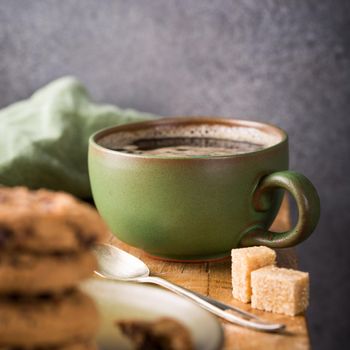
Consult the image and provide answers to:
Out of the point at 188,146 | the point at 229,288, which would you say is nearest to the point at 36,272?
the point at 229,288

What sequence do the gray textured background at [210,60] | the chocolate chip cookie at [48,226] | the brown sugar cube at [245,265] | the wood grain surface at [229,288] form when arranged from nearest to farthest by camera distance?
the chocolate chip cookie at [48,226] < the wood grain surface at [229,288] < the brown sugar cube at [245,265] < the gray textured background at [210,60]

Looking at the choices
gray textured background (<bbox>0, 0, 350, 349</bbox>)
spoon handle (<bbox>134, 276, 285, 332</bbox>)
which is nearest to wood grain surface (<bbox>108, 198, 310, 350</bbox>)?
spoon handle (<bbox>134, 276, 285, 332</bbox>)

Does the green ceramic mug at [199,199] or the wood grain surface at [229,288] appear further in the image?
the green ceramic mug at [199,199]

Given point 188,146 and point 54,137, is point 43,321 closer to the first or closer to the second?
point 188,146

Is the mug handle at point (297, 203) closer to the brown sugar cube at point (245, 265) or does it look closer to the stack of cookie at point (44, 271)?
the brown sugar cube at point (245, 265)

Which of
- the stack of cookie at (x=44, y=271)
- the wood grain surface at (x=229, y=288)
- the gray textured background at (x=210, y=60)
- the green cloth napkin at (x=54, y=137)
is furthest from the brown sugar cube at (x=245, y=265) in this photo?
the gray textured background at (x=210, y=60)

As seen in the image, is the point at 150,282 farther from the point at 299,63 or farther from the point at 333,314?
the point at 333,314

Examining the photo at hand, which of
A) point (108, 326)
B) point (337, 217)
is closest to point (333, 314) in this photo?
point (337, 217)
